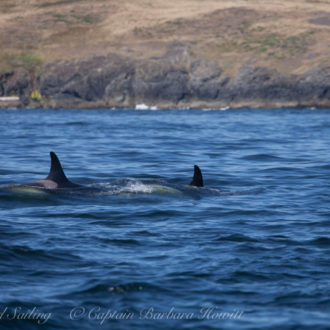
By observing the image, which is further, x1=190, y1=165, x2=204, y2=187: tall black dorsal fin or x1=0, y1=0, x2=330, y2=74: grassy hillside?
x1=0, y1=0, x2=330, y2=74: grassy hillside

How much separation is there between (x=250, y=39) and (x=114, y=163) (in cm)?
10777

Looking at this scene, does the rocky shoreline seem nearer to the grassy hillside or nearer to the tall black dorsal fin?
the grassy hillside

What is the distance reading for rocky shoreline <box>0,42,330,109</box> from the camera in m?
106

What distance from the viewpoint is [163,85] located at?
111625mm

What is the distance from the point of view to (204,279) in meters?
8.77

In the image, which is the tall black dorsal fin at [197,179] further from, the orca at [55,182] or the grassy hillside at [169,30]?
the grassy hillside at [169,30]

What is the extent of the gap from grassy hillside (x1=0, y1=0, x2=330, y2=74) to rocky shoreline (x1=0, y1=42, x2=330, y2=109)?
3582 millimetres

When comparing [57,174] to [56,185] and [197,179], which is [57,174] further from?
[197,179]

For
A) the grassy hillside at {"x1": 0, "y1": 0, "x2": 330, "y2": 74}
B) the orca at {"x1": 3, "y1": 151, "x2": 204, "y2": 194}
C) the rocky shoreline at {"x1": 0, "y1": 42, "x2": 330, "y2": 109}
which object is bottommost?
the rocky shoreline at {"x1": 0, "y1": 42, "x2": 330, "y2": 109}

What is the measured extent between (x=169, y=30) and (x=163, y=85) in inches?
1130

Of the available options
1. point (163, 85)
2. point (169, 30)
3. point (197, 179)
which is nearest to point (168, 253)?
point (197, 179)

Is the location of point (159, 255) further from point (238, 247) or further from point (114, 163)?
point (114, 163)

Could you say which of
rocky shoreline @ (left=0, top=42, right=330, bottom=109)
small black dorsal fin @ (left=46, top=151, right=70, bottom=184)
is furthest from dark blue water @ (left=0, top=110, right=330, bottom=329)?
rocky shoreline @ (left=0, top=42, right=330, bottom=109)

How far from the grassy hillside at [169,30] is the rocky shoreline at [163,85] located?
3.58 metres
